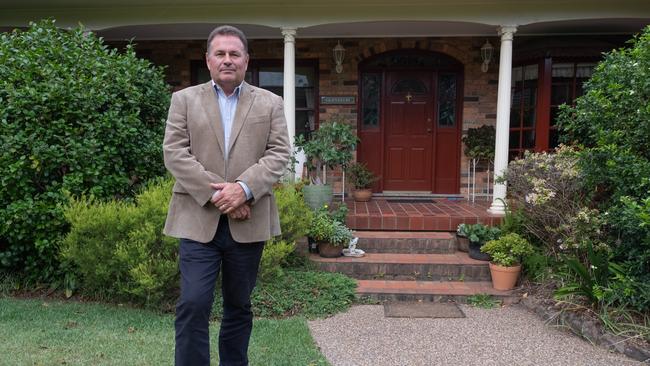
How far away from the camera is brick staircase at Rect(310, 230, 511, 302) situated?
4.39m

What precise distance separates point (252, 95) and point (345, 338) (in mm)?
1984

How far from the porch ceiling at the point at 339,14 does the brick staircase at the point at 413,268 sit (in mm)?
2688

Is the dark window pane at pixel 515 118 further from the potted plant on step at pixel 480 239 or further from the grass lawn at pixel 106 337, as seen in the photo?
the grass lawn at pixel 106 337

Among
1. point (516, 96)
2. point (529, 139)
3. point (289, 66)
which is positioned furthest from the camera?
point (516, 96)

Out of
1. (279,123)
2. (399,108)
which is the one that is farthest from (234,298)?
(399,108)

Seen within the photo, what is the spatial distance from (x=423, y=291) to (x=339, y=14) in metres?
→ 3.52

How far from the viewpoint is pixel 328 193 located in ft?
18.4

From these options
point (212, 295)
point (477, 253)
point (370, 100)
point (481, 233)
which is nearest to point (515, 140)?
point (370, 100)

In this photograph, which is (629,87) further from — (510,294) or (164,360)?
(164,360)

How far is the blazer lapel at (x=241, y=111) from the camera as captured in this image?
2.28 metres

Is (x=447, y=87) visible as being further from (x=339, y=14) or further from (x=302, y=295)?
(x=302, y=295)

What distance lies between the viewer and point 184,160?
7.20 feet

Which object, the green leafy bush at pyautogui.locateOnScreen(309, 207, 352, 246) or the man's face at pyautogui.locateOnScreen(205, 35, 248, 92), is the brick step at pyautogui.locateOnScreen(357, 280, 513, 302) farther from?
the man's face at pyautogui.locateOnScreen(205, 35, 248, 92)

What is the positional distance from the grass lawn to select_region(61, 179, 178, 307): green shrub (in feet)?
0.74
